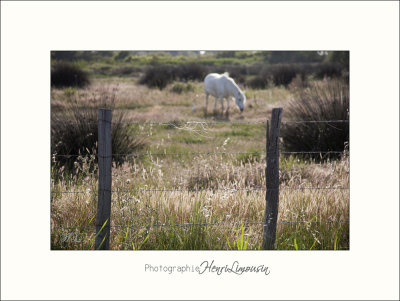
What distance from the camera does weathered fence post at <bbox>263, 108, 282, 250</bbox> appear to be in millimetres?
3213

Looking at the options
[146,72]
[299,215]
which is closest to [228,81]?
[146,72]

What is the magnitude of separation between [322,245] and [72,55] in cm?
1760

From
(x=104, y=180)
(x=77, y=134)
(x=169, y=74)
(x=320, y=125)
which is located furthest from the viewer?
(x=169, y=74)

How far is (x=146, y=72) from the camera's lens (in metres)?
20.6

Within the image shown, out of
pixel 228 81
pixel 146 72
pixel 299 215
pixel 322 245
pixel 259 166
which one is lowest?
pixel 322 245

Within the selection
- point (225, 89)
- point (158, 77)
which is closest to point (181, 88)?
point (158, 77)

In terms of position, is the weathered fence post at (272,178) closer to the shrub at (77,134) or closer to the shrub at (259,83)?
the shrub at (77,134)

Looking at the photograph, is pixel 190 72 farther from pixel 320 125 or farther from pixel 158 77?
pixel 320 125

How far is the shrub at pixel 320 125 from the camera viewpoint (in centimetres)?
637

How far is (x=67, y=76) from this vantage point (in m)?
17.4

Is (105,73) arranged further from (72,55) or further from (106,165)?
(106,165)

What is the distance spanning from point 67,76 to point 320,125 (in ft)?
47.0

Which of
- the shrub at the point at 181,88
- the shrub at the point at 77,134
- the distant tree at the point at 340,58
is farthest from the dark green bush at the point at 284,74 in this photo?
the shrub at the point at 77,134

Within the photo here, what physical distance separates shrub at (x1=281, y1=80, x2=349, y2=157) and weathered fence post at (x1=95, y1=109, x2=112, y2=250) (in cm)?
420
